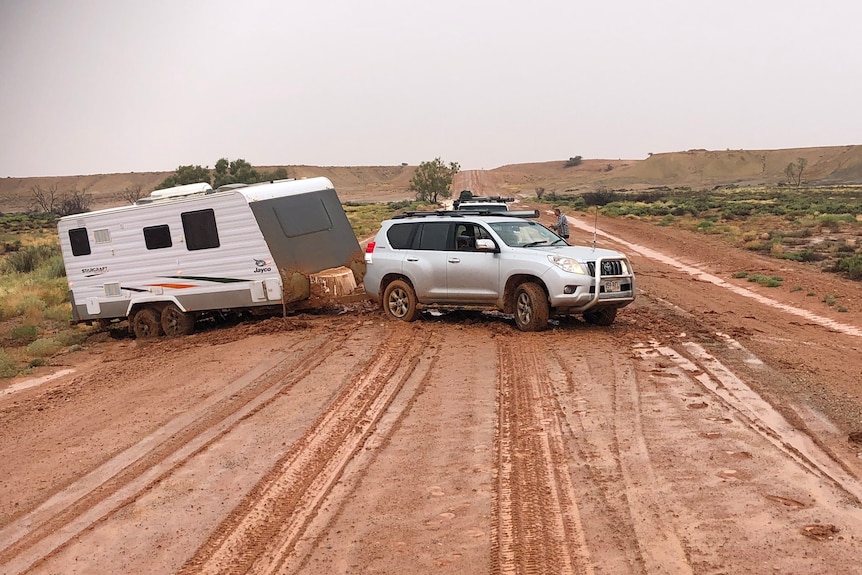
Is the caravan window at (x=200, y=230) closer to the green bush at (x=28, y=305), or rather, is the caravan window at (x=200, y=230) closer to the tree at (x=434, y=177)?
the green bush at (x=28, y=305)

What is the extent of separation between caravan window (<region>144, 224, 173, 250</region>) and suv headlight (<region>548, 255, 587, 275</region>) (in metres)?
7.45

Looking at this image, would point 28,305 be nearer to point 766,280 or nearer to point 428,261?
point 428,261

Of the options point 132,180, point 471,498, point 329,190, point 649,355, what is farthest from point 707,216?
point 132,180

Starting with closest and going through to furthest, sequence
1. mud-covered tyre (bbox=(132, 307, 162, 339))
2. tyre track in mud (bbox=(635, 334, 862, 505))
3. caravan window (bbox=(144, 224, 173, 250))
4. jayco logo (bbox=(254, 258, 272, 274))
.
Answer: tyre track in mud (bbox=(635, 334, 862, 505))
jayco logo (bbox=(254, 258, 272, 274))
caravan window (bbox=(144, 224, 173, 250))
mud-covered tyre (bbox=(132, 307, 162, 339))

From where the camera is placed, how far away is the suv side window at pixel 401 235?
48.5 ft

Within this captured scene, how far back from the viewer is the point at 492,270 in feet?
44.2

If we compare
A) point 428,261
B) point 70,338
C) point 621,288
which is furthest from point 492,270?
point 70,338

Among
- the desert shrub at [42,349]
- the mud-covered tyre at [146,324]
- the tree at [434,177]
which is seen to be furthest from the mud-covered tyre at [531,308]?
the tree at [434,177]

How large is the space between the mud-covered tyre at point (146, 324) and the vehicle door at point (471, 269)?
20.7 ft

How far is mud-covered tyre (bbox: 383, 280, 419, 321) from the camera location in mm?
14523

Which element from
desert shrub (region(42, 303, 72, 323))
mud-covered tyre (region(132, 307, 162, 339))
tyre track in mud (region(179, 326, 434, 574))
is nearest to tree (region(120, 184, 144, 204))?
mud-covered tyre (region(132, 307, 162, 339))

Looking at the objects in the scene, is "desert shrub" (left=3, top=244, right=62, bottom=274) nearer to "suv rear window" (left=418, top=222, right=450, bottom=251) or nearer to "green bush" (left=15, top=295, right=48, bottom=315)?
"green bush" (left=15, top=295, right=48, bottom=315)

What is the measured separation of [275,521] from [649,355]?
6.43m

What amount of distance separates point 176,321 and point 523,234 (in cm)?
712
